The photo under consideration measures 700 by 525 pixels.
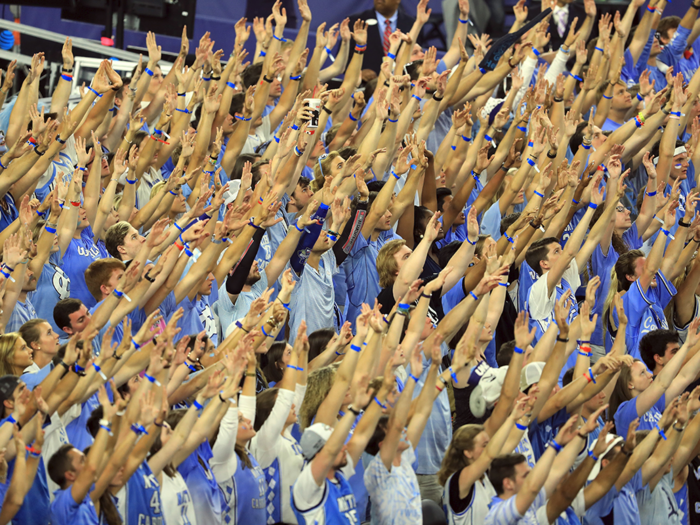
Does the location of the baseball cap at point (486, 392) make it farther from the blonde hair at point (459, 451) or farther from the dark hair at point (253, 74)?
the dark hair at point (253, 74)

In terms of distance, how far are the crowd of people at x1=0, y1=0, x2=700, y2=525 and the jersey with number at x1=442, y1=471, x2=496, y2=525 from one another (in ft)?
0.05

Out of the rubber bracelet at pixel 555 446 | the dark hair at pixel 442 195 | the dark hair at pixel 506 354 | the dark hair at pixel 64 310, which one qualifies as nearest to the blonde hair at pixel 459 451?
the rubber bracelet at pixel 555 446

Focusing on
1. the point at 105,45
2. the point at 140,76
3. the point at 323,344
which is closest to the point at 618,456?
the point at 323,344

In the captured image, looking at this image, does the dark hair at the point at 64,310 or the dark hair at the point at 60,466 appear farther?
the dark hair at the point at 64,310

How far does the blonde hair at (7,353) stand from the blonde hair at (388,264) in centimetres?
226

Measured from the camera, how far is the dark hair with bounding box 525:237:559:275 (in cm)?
671

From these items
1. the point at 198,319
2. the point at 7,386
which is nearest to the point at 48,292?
the point at 198,319

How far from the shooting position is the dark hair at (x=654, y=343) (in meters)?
6.23

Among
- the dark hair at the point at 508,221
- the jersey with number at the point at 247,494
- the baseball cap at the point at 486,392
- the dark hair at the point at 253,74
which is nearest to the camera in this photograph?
the jersey with number at the point at 247,494

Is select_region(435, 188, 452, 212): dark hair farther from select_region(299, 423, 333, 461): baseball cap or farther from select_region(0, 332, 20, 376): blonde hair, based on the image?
select_region(0, 332, 20, 376): blonde hair

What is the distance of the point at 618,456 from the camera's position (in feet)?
16.7

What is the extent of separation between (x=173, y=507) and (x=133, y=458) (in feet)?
1.07

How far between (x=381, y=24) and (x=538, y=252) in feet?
13.6

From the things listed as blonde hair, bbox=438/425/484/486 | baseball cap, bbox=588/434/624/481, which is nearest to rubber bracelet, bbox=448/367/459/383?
blonde hair, bbox=438/425/484/486
